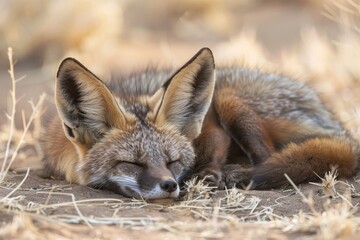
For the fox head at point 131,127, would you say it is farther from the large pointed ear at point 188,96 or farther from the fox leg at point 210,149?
the fox leg at point 210,149

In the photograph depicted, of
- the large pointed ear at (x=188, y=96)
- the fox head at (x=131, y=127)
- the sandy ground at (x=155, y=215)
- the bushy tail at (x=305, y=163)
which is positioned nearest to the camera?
the sandy ground at (x=155, y=215)

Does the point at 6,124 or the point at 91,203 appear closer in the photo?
the point at 91,203

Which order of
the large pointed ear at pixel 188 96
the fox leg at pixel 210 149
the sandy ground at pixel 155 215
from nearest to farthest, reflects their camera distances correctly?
the sandy ground at pixel 155 215
the large pointed ear at pixel 188 96
the fox leg at pixel 210 149

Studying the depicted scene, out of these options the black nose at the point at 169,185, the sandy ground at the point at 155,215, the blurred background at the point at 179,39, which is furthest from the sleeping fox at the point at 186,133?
the blurred background at the point at 179,39

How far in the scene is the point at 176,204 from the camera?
4879 mm

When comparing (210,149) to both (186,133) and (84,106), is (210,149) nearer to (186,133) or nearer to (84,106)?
(186,133)

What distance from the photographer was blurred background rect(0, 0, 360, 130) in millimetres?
9773

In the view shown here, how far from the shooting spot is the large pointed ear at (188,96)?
525cm

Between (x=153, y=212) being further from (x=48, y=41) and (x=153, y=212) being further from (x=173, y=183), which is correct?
(x=48, y=41)

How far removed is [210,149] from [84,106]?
118cm

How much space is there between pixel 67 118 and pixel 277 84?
2.31 m

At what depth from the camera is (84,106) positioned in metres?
5.16

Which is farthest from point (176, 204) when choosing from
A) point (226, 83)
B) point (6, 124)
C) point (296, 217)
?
point (6, 124)

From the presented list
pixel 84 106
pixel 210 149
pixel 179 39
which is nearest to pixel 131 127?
pixel 84 106
